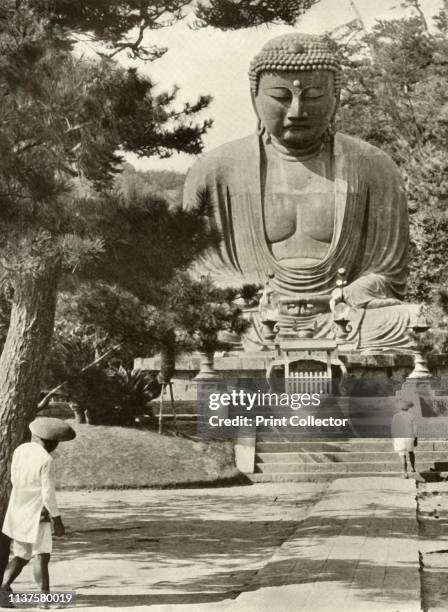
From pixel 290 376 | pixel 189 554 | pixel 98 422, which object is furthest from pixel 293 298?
pixel 189 554

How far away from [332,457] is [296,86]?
7.28 m

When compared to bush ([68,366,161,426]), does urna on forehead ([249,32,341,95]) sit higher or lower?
higher

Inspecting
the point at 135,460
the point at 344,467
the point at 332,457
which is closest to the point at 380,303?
the point at 332,457

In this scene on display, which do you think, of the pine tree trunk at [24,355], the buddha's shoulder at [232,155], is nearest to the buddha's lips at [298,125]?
the buddha's shoulder at [232,155]

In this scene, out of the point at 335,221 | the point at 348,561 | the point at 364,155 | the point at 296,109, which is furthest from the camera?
the point at 364,155

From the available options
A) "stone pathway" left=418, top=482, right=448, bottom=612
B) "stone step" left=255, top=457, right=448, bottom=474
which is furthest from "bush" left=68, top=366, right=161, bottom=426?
"stone pathway" left=418, top=482, right=448, bottom=612

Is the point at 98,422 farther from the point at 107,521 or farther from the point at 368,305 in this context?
the point at 368,305

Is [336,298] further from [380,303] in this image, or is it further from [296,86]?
[296,86]

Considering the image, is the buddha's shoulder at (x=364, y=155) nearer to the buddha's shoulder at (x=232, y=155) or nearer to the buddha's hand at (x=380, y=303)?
the buddha's shoulder at (x=232, y=155)

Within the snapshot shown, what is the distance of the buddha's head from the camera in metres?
18.5

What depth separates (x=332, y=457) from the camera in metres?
13.1

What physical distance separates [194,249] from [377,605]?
2864mm

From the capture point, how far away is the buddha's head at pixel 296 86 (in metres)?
18.5

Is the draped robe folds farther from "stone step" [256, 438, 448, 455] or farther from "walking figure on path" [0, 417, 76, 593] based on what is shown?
"walking figure on path" [0, 417, 76, 593]
